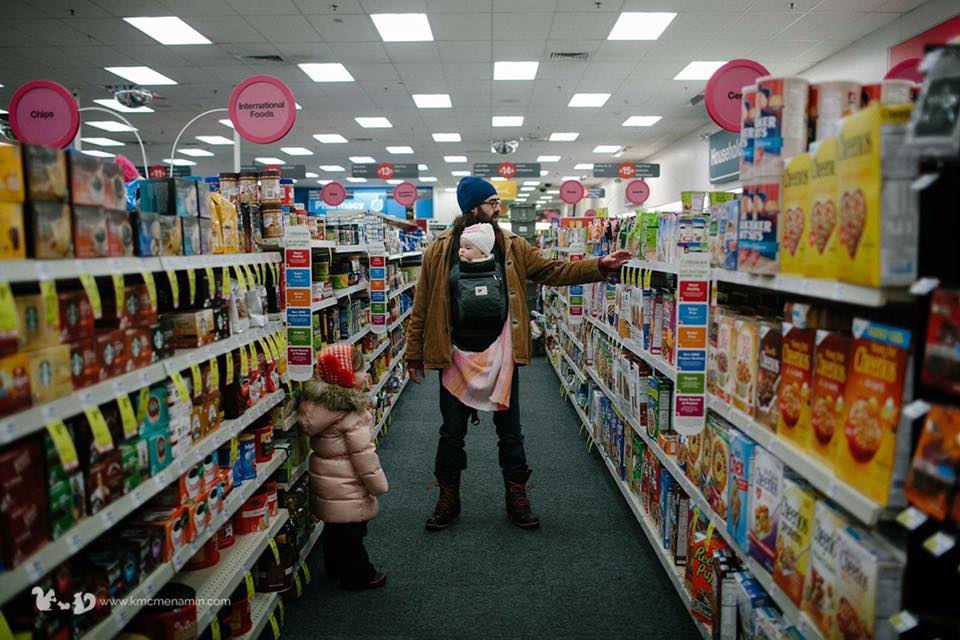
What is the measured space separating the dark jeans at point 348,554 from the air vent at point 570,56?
767 centimetres

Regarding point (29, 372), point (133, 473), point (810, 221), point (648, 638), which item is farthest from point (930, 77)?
point (648, 638)

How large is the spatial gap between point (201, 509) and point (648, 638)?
1916 mm

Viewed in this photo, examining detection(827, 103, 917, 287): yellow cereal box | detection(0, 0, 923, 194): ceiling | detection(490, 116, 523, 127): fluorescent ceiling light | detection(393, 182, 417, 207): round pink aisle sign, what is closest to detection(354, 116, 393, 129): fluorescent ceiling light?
detection(0, 0, 923, 194): ceiling

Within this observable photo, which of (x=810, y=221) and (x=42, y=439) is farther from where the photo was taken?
(x=810, y=221)

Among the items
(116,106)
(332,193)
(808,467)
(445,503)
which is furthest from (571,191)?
(808,467)

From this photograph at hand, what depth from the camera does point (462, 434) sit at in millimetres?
3865

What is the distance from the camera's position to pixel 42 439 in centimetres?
155

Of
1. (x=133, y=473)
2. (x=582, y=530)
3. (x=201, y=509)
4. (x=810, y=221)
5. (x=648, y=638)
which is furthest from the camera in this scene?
(x=582, y=530)

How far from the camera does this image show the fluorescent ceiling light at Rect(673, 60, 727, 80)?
942 cm

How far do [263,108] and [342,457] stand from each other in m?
2.47

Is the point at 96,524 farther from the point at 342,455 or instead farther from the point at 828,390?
the point at 828,390

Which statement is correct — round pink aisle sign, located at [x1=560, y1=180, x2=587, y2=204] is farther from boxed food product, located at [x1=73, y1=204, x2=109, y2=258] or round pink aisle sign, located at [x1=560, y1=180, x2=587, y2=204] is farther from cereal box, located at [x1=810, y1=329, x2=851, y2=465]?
boxed food product, located at [x1=73, y1=204, x2=109, y2=258]

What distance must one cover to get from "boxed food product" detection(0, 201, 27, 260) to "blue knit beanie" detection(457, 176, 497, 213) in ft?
8.14

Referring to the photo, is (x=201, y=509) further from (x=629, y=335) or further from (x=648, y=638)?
(x=629, y=335)
